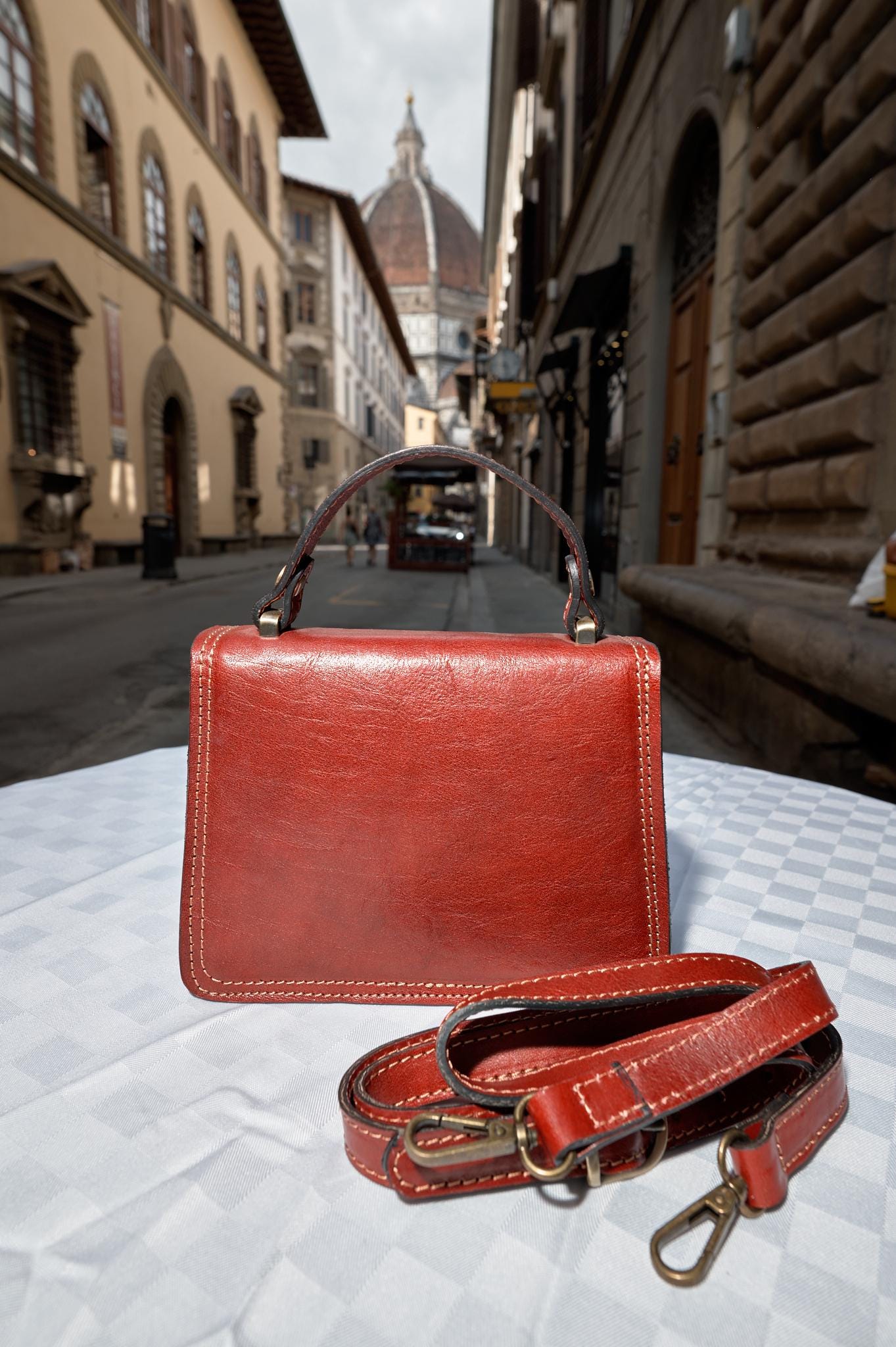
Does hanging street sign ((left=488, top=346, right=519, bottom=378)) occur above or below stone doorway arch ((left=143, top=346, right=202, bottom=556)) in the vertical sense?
above

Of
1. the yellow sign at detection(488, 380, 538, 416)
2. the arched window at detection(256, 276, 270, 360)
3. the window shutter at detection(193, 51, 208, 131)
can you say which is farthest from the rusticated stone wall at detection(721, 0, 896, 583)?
the arched window at detection(256, 276, 270, 360)

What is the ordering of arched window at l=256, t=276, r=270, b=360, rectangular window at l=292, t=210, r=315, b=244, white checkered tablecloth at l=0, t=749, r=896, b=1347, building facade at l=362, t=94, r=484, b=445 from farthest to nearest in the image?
1. building facade at l=362, t=94, r=484, b=445
2. rectangular window at l=292, t=210, r=315, b=244
3. arched window at l=256, t=276, r=270, b=360
4. white checkered tablecloth at l=0, t=749, r=896, b=1347

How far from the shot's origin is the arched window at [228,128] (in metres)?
18.8

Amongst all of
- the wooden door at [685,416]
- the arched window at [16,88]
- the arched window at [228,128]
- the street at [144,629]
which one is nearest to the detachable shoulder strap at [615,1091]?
the street at [144,629]

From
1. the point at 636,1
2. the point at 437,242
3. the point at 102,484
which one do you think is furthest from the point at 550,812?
the point at 437,242

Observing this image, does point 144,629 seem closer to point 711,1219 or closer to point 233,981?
point 233,981

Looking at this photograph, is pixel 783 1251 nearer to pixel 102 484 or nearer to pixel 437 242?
pixel 102 484

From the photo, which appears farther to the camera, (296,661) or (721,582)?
(721,582)

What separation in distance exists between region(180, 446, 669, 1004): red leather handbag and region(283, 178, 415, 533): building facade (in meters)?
26.9

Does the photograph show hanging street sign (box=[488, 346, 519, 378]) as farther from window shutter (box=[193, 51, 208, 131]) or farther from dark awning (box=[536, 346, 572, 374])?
window shutter (box=[193, 51, 208, 131])

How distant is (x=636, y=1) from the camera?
6430mm

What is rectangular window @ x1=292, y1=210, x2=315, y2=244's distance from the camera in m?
31.4

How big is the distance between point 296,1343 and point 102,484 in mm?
14865

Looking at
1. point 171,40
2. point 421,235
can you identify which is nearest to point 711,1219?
point 171,40
